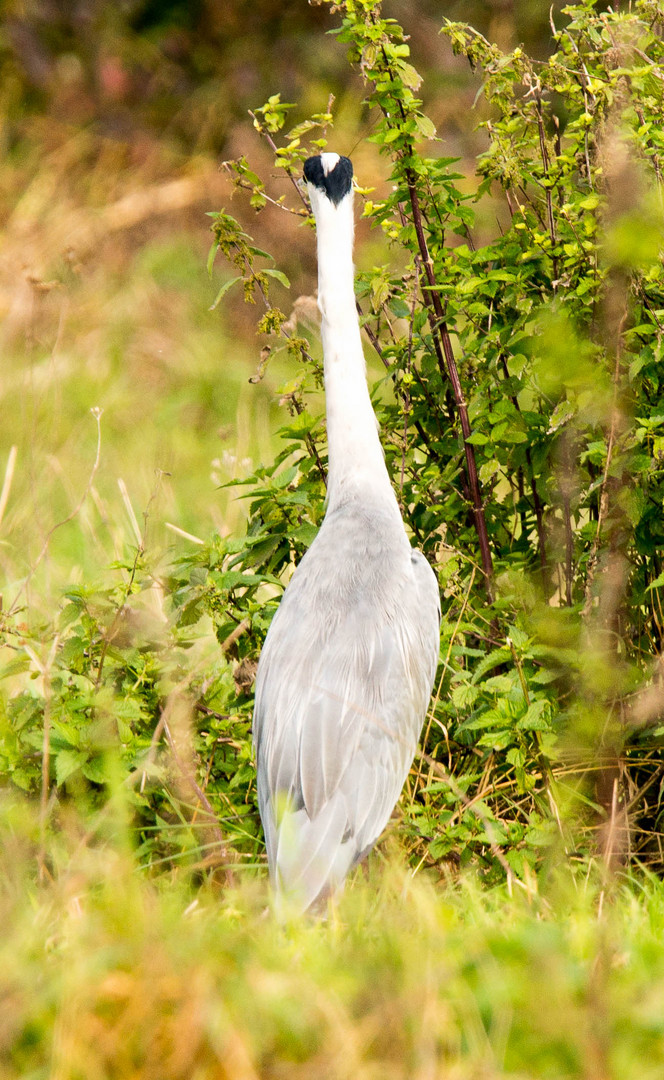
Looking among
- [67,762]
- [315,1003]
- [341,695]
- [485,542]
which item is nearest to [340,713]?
[341,695]

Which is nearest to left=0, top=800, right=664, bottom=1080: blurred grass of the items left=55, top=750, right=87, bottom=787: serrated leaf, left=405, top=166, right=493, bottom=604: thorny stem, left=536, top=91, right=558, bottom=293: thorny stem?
left=55, top=750, right=87, bottom=787: serrated leaf

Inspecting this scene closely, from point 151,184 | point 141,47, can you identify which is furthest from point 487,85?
point 141,47

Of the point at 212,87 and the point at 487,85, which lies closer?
the point at 487,85

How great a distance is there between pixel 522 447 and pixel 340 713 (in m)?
1.15

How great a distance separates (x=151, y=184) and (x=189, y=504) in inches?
197

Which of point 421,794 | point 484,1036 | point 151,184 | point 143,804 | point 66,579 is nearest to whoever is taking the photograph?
point 484,1036

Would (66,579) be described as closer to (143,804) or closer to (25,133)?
(143,804)

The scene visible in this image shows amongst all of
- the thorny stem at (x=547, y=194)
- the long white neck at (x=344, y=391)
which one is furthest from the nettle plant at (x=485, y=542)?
the long white neck at (x=344, y=391)

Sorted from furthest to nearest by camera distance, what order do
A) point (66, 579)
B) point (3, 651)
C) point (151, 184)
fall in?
point (151, 184) < point (66, 579) < point (3, 651)

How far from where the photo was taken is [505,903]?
290 centimetres

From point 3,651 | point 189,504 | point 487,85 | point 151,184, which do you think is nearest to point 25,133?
point 151,184

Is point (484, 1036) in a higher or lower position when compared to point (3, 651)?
higher

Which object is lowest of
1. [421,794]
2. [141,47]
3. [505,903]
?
[421,794]

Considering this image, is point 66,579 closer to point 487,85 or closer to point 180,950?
point 487,85
